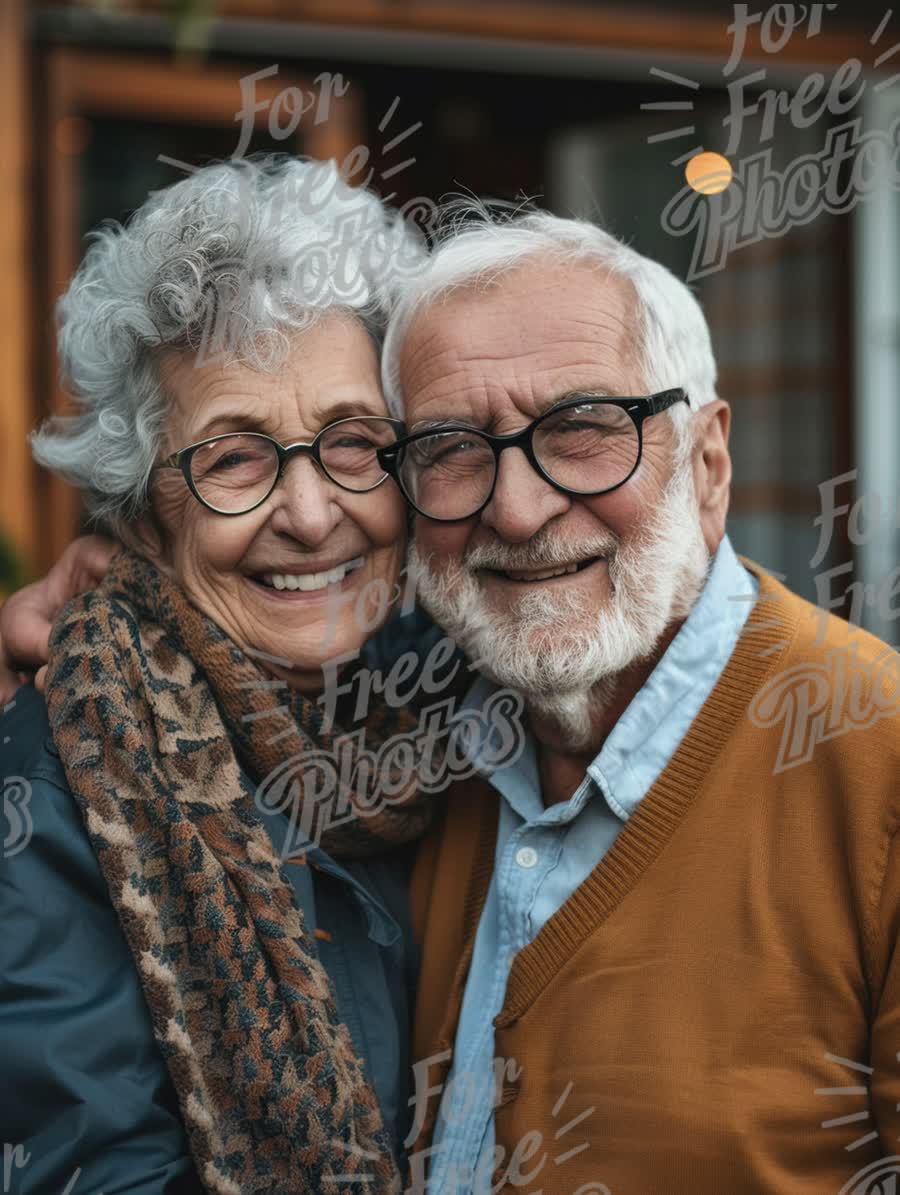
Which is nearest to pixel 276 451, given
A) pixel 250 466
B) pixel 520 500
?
pixel 250 466

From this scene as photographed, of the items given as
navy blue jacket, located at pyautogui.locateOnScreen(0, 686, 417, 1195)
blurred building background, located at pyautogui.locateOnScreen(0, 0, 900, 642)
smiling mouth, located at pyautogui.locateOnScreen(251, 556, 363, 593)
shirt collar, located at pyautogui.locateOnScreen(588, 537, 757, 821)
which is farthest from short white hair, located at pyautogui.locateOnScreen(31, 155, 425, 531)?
blurred building background, located at pyautogui.locateOnScreen(0, 0, 900, 642)

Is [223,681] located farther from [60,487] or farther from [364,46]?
[364,46]

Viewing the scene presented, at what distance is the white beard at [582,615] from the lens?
1672mm

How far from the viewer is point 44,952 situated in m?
1.45

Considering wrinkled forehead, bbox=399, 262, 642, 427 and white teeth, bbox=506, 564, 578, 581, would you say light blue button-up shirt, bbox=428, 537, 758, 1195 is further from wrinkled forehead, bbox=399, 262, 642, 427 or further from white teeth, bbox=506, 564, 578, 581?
wrinkled forehead, bbox=399, 262, 642, 427

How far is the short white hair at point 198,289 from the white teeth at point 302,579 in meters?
0.24

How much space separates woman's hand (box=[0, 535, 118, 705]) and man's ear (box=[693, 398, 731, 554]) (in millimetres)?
923

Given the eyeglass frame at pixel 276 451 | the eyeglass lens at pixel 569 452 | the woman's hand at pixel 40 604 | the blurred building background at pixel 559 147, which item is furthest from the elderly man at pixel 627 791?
the blurred building background at pixel 559 147

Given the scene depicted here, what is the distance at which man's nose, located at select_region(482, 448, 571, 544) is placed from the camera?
1651 mm

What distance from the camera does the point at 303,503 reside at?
1734 mm

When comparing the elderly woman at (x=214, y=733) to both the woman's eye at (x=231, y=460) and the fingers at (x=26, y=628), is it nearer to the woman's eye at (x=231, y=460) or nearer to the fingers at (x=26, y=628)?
the woman's eye at (x=231, y=460)

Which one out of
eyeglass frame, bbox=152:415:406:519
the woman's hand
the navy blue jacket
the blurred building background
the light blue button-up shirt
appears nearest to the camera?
the navy blue jacket

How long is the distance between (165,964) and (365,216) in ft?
3.88

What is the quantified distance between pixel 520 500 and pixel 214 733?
20.8 inches
